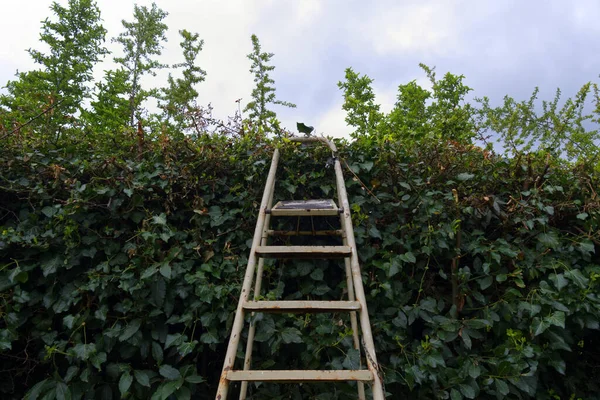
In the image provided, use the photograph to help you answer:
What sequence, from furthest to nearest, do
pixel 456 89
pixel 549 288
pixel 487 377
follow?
pixel 456 89
pixel 549 288
pixel 487 377

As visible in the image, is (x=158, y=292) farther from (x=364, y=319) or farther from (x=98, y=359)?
(x=364, y=319)

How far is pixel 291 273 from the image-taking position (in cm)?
218

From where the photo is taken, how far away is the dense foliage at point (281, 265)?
1990 mm

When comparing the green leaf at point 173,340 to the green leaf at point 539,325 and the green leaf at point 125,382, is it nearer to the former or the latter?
the green leaf at point 125,382

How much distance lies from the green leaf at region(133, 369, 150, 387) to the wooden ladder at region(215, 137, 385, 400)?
1.75ft

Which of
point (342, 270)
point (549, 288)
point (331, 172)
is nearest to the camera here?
point (549, 288)

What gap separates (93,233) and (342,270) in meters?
1.54

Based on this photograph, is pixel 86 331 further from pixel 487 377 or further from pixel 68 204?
pixel 487 377

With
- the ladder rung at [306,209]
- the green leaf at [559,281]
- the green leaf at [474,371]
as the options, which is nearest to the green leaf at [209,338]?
the ladder rung at [306,209]

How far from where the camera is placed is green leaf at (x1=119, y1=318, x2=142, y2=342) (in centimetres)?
198

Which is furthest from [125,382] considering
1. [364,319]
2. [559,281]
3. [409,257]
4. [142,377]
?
[559,281]

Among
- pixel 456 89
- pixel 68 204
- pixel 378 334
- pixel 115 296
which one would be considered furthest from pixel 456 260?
pixel 456 89

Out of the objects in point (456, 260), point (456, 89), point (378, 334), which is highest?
point (456, 89)

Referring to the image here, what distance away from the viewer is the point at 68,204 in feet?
6.98
